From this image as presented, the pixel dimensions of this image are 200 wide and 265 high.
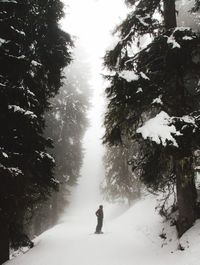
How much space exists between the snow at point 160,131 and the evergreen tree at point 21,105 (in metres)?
3.90

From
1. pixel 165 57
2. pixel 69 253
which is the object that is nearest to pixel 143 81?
pixel 165 57

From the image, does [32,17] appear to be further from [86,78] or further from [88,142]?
[88,142]

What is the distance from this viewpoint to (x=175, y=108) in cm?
1104

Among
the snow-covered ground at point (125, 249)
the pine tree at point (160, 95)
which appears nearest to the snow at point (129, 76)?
the pine tree at point (160, 95)

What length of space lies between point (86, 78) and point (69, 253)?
30.5 meters

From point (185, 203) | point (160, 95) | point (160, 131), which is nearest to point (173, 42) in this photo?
point (160, 95)

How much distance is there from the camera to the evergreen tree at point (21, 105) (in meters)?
11.1

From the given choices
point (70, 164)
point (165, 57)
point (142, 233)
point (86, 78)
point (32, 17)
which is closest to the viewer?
point (165, 57)

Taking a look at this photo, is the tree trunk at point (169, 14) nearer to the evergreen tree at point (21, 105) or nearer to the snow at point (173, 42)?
the snow at point (173, 42)

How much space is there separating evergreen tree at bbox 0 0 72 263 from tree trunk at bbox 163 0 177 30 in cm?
441

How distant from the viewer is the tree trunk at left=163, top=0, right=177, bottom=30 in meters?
11.9

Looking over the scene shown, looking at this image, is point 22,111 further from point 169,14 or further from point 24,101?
point 169,14

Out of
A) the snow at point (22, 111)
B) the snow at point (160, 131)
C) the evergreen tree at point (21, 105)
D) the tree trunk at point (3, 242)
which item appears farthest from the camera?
the tree trunk at point (3, 242)

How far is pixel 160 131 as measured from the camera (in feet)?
30.1
